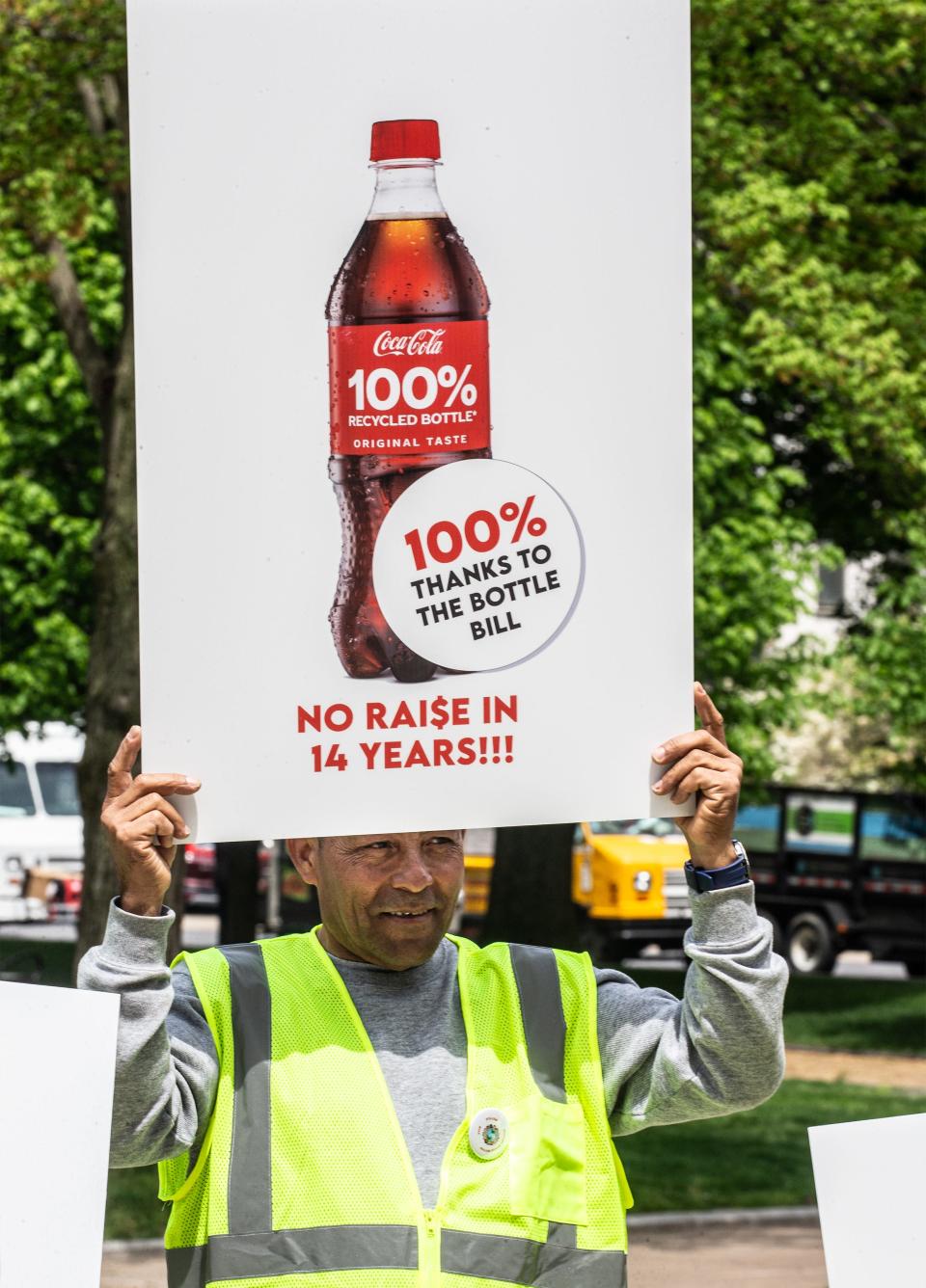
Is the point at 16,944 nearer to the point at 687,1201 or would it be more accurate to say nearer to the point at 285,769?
the point at 687,1201

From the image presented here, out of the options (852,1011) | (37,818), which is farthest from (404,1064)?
(37,818)

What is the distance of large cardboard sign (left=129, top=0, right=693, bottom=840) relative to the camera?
9.11 ft

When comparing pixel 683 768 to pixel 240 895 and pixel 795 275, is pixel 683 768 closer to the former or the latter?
pixel 795 275

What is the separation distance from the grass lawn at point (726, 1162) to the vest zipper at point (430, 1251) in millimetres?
6236

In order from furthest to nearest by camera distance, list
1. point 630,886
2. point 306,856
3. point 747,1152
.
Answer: point 630,886 < point 747,1152 < point 306,856

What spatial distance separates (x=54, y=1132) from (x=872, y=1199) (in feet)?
3.67

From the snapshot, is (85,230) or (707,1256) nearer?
(707,1256)

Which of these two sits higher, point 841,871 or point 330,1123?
point 330,1123

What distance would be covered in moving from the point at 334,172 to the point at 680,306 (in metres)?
0.53

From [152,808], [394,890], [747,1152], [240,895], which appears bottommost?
[747,1152]

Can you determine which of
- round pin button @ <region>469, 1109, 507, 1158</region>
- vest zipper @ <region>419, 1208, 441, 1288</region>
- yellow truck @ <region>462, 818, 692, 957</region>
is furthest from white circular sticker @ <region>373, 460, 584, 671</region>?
yellow truck @ <region>462, 818, 692, 957</region>

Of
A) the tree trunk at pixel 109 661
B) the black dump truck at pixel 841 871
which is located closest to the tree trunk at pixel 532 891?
the tree trunk at pixel 109 661

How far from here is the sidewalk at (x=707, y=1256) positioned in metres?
8.32

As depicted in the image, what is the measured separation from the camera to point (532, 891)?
16.5 m
